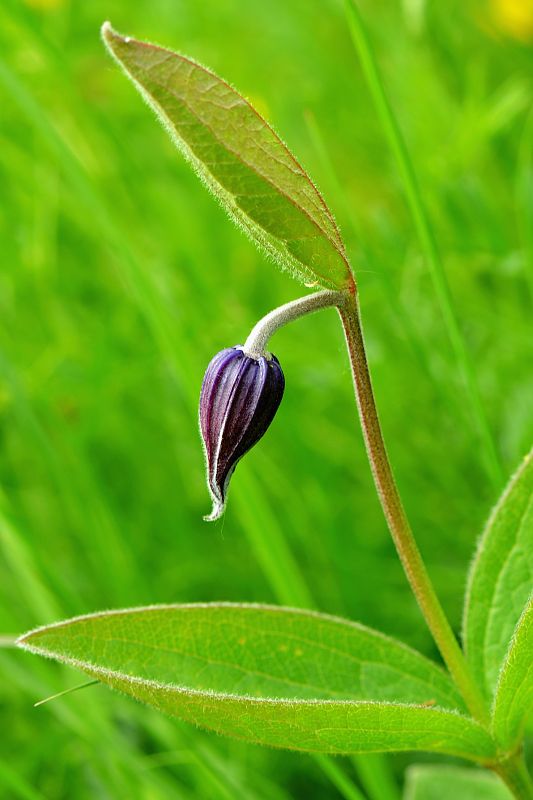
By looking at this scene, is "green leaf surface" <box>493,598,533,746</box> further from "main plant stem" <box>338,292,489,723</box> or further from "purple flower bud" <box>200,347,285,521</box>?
"purple flower bud" <box>200,347,285,521</box>

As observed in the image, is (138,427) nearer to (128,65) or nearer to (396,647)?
(396,647)

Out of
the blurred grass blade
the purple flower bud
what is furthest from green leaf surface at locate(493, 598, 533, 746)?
the blurred grass blade

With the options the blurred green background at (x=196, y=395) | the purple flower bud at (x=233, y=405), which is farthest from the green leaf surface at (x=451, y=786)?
the purple flower bud at (x=233, y=405)

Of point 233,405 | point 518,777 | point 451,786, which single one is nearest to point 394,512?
point 233,405

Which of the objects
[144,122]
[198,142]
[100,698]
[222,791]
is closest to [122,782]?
[222,791]

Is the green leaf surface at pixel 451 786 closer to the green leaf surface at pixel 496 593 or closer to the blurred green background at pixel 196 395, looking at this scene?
the blurred green background at pixel 196 395
